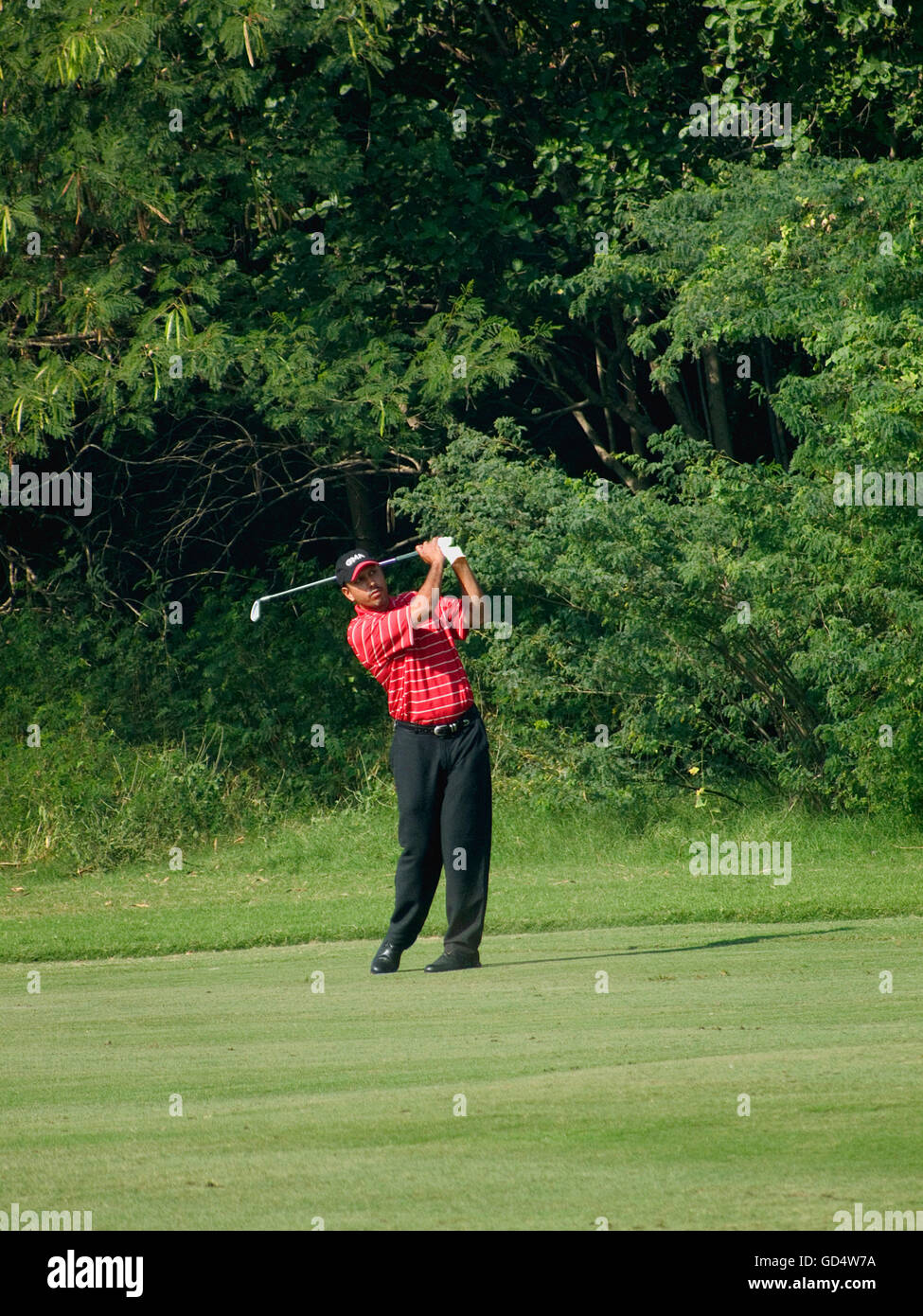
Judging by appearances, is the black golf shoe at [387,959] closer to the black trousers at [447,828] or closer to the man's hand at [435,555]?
the black trousers at [447,828]

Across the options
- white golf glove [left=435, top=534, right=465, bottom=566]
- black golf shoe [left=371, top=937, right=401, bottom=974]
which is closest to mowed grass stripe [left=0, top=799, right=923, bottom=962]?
black golf shoe [left=371, top=937, right=401, bottom=974]

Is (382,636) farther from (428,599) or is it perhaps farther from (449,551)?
(449,551)

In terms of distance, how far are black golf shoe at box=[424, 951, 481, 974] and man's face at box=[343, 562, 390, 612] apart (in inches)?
68.3

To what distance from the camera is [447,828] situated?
25.5ft

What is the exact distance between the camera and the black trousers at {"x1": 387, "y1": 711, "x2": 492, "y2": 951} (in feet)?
25.5

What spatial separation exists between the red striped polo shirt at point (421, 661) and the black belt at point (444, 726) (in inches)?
0.9

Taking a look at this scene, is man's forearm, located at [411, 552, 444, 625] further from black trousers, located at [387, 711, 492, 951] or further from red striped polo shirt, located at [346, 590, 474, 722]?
black trousers, located at [387, 711, 492, 951]

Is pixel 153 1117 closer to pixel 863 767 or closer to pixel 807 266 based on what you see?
pixel 863 767

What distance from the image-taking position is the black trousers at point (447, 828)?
7.76 metres

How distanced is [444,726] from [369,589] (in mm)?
791

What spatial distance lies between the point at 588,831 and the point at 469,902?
291 inches

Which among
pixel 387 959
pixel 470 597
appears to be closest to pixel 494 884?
pixel 387 959

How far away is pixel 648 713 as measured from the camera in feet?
51.0
